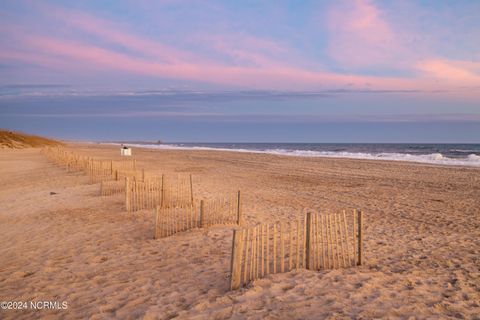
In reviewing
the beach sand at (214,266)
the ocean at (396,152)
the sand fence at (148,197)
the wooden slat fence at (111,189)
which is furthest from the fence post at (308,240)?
the ocean at (396,152)

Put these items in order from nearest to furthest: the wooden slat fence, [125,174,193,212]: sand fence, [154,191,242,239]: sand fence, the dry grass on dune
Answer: [154,191,242,239]: sand fence → [125,174,193,212]: sand fence → the wooden slat fence → the dry grass on dune

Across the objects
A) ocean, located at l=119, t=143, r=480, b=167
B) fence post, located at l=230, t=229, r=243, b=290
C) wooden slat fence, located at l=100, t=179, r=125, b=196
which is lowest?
ocean, located at l=119, t=143, r=480, b=167

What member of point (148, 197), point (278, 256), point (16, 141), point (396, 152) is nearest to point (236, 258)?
point (278, 256)

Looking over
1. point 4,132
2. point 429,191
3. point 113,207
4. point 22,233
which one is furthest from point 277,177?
point 4,132

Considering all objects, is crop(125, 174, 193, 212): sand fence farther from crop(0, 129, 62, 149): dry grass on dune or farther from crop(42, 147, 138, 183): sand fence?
crop(0, 129, 62, 149): dry grass on dune

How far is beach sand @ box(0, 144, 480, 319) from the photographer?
520cm

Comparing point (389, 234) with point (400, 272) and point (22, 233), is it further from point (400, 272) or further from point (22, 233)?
point (22, 233)

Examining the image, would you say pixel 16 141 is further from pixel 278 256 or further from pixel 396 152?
pixel 278 256

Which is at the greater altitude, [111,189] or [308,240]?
[308,240]

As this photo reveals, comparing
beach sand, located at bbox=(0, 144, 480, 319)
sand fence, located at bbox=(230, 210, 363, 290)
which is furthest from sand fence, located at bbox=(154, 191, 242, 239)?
sand fence, located at bbox=(230, 210, 363, 290)

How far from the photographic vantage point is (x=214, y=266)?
22.9ft

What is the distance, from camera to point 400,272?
6.83 m

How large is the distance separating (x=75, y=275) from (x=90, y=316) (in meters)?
1.84

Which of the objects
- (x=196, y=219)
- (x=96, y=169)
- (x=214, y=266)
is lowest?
(x=214, y=266)
